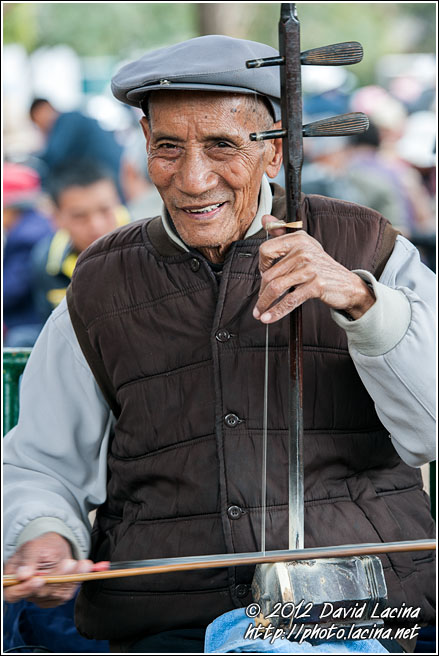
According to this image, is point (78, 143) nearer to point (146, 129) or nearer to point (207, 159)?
point (146, 129)

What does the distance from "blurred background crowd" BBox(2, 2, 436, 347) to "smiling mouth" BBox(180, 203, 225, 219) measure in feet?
8.06

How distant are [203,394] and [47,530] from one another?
49cm

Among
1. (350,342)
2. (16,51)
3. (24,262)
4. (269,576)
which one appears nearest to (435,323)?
(350,342)

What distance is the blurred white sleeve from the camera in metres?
1.98

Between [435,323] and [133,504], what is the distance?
869mm

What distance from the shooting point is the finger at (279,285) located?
189 cm

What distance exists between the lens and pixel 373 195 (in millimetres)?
6723

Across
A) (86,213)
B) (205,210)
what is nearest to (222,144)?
(205,210)

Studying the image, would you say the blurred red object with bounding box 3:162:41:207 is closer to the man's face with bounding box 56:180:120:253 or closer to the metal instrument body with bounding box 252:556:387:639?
the man's face with bounding box 56:180:120:253

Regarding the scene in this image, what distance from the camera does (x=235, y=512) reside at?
2.17m

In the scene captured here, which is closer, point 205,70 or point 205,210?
point 205,70

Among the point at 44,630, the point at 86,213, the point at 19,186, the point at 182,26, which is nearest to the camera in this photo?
the point at 44,630

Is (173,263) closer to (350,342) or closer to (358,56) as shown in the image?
(350,342)

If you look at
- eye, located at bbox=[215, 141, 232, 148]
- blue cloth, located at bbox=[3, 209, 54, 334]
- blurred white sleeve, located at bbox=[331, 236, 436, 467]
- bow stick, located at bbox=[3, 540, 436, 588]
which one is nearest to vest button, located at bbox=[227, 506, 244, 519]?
bow stick, located at bbox=[3, 540, 436, 588]
